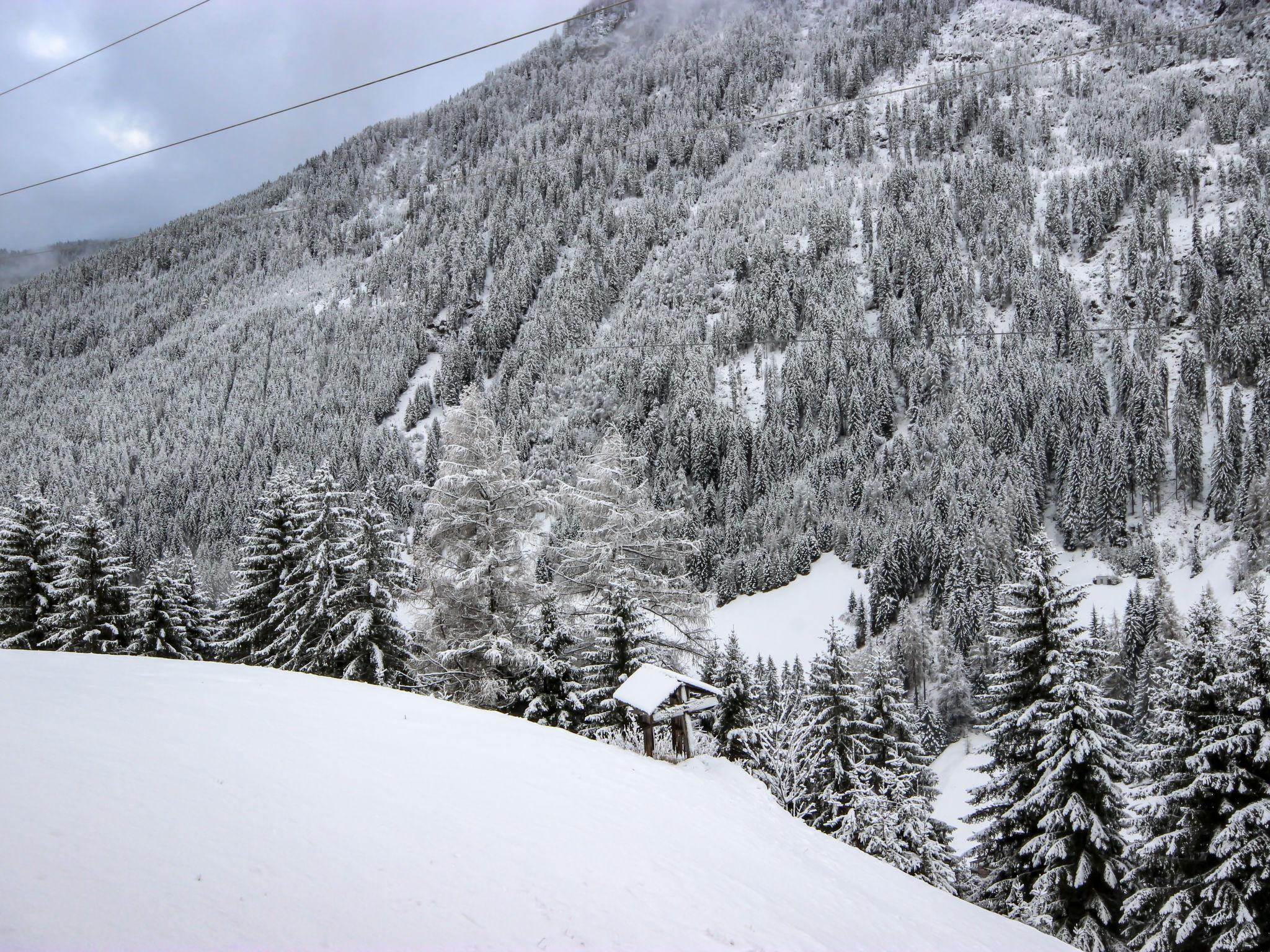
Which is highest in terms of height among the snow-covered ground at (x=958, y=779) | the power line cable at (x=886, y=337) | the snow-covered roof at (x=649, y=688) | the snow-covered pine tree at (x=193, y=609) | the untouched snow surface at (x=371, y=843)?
the untouched snow surface at (x=371, y=843)

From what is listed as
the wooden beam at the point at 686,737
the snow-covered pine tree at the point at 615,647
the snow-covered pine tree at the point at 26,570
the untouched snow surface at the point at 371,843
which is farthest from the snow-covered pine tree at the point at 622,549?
the snow-covered pine tree at the point at 26,570

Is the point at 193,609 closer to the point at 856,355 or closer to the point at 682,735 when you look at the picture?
the point at 682,735

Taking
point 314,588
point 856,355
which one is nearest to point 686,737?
point 314,588

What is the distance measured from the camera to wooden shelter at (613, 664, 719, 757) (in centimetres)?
1288

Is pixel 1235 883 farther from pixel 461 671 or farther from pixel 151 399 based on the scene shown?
pixel 151 399

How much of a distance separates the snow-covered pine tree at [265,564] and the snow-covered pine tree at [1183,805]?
26.0 meters

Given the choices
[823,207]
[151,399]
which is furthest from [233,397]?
[823,207]

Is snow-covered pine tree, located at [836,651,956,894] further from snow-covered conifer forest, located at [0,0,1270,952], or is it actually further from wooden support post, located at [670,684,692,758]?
wooden support post, located at [670,684,692,758]

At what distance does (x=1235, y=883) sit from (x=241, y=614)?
29.3 m

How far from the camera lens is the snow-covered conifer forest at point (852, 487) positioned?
51.7ft

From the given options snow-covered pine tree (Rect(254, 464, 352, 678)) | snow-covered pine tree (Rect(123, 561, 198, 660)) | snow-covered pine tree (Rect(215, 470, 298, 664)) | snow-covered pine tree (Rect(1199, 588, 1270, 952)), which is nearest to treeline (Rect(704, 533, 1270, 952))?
snow-covered pine tree (Rect(1199, 588, 1270, 952))

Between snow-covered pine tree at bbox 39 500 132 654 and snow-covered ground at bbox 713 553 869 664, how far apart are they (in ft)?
212

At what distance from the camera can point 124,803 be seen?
221 inches

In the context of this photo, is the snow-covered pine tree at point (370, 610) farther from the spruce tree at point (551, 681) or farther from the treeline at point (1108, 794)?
→ the treeline at point (1108, 794)
